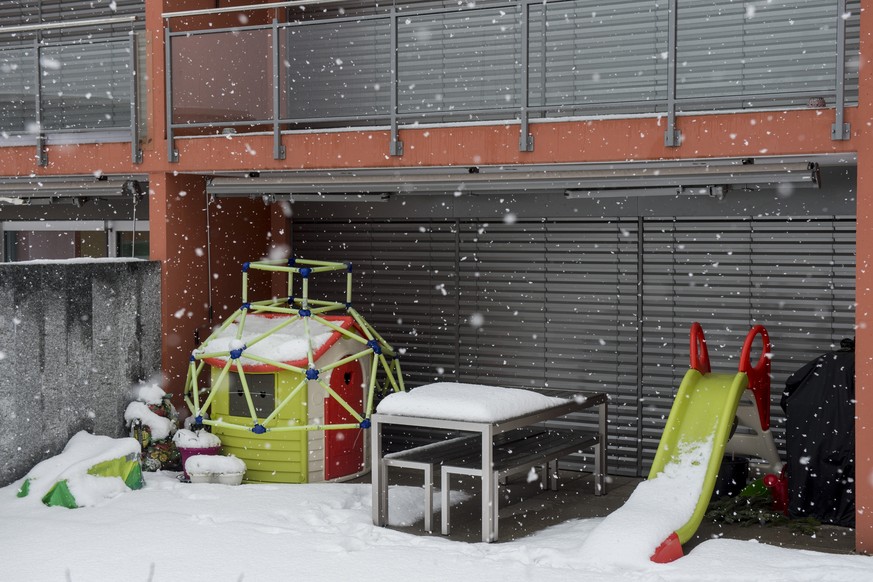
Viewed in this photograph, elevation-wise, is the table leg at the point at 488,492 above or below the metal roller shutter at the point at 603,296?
below

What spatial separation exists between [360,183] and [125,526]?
4234 millimetres

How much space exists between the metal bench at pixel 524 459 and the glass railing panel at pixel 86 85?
534cm

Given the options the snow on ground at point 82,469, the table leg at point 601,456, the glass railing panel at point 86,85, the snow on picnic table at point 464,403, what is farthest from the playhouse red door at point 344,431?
the glass railing panel at point 86,85

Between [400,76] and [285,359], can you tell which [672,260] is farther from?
[285,359]

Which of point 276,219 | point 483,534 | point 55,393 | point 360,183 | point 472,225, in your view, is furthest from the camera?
point 276,219

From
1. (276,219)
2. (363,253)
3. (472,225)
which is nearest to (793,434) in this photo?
(472,225)

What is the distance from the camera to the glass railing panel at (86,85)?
40.1 feet

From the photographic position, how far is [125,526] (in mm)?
9336

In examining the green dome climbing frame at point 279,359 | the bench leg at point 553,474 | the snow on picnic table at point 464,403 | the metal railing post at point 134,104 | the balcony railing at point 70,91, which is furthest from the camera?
the balcony railing at point 70,91

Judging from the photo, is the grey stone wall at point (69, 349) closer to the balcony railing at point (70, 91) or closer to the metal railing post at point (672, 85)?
the balcony railing at point (70, 91)

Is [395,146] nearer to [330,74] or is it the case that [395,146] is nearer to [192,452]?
[330,74]

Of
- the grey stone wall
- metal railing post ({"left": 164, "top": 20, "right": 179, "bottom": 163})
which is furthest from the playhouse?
metal railing post ({"left": 164, "top": 20, "right": 179, "bottom": 163})

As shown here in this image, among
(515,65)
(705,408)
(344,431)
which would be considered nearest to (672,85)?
(515,65)

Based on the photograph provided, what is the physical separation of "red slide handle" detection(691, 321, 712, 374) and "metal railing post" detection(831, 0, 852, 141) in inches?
86.7
